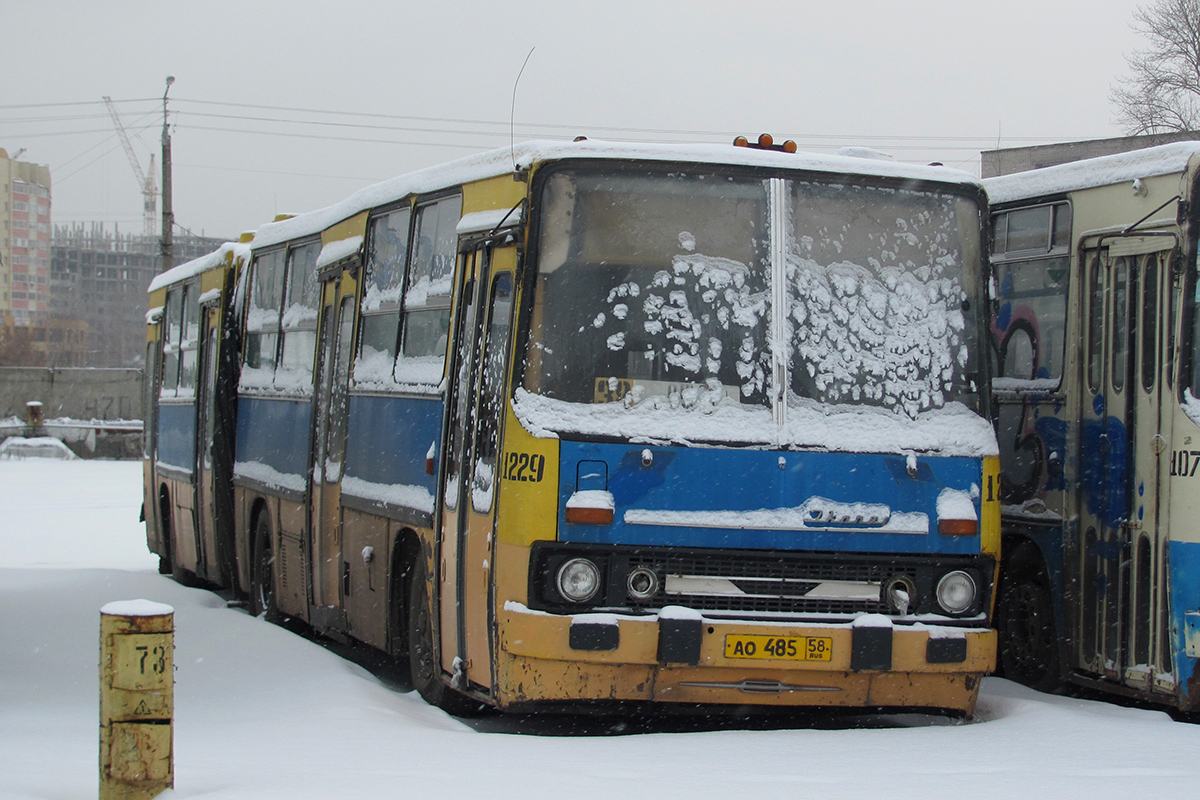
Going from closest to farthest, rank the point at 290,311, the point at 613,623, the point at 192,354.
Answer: the point at 613,623, the point at 290,311, the point at 192,354

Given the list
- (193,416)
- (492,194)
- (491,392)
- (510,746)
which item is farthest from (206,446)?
(510,746)

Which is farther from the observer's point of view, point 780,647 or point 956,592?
point 956,592

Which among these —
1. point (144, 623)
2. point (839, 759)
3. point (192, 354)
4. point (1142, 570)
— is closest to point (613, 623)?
point (839, 759)

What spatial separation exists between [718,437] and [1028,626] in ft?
10.9

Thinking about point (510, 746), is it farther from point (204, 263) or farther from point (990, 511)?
point (204, 263)

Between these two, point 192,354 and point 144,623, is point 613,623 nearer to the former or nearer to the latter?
point 144,623

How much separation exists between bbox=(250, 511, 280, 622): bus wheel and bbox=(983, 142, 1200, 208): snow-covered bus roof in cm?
702

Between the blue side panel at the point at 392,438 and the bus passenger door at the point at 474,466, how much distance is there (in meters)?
0.49

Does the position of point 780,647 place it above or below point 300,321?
below

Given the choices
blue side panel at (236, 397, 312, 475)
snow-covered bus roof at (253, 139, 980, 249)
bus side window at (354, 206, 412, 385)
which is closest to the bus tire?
snow-covered bus roof at (253, 139, 980, 249)

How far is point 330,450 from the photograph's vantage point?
472 inches

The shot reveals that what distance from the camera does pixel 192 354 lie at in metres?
18.1

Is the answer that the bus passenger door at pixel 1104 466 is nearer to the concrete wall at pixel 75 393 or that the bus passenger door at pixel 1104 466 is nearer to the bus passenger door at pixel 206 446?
the bus passenger door at pixel 206 446

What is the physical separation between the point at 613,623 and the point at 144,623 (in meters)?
2.36
